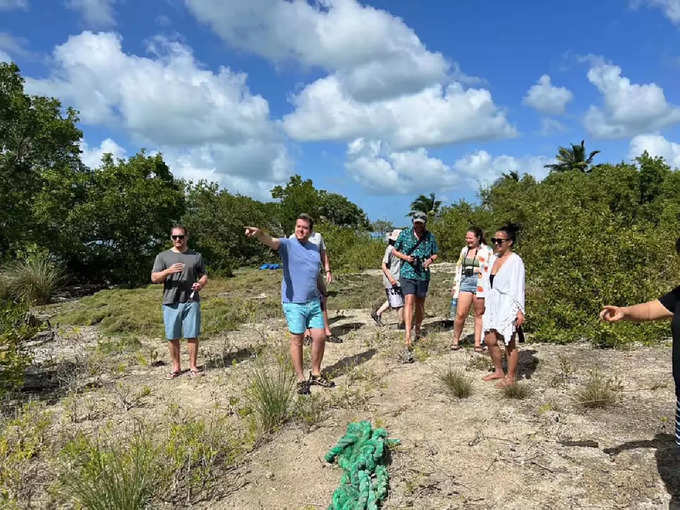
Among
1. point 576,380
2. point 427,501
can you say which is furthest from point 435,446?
point 576,380

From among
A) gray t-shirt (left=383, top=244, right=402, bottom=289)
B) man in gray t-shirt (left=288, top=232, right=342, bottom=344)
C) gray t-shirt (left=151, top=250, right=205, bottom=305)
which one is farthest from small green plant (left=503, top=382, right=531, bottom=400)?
gray t-shirt (left=151, top=250, right=205, bottom=305)

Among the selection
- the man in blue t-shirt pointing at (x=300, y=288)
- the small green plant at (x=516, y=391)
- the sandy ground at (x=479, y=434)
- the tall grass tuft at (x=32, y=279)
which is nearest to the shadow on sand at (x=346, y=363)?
the sandy ground at (x=479, y=434)

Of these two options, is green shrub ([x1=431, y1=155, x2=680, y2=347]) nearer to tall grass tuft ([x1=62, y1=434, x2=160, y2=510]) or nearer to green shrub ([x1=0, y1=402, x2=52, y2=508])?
tall grass tuft ([x1=62, y1=434, x2=160, y2=510])

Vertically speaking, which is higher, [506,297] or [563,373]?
[506,297]

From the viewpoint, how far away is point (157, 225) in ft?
54.8

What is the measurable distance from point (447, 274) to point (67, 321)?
A: 32.4 feet

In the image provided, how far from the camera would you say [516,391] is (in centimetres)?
450

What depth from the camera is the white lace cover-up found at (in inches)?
176

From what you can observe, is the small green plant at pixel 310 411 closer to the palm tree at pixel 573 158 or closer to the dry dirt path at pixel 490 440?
the dry dirt path at pixel 490 440

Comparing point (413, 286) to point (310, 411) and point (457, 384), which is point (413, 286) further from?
point (310, 411)

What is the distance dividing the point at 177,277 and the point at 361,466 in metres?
3.16

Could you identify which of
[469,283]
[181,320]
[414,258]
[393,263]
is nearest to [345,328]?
[393,263]

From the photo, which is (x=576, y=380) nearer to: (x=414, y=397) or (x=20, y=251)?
(x=414, y=397)

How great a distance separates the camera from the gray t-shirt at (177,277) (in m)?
5.55
